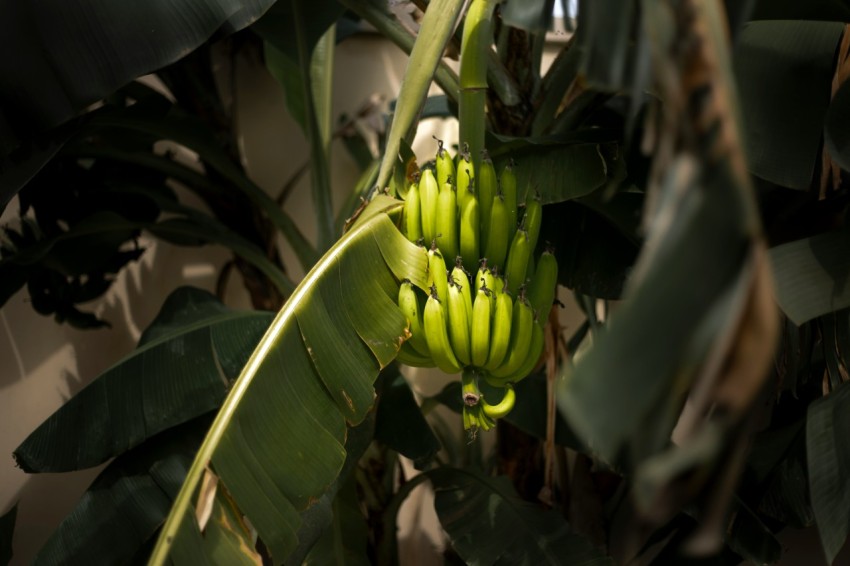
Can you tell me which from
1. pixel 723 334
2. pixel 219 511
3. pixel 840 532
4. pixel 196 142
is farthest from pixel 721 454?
pixel 196 142

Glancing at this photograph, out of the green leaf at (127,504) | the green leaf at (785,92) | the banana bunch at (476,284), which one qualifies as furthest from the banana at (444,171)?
the green leaf at (127,504)

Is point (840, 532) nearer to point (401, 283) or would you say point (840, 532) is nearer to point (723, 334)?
point (401, 283)

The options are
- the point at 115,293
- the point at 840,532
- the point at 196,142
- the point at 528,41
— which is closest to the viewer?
the point at 840,532

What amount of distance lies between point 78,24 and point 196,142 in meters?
0.41

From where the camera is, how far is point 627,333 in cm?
29

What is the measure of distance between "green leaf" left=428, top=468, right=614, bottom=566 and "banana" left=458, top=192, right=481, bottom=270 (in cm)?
40

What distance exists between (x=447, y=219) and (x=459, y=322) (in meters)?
0.10

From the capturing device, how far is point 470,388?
0.69 metres

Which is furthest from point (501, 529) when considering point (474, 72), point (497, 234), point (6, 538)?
point (6, 538)

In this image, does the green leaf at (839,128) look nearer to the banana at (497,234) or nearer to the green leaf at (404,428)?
the banana at (497,234)

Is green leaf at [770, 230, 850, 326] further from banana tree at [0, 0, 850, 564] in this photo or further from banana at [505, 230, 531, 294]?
banana at [505, 230, 531, 294]

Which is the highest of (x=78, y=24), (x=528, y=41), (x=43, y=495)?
(x=78, y=24)

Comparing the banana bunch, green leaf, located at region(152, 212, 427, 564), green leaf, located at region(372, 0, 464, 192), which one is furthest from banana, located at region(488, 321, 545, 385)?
green leaf, located at region(372, 0, 464, 192)

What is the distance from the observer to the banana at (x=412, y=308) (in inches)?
28.4
